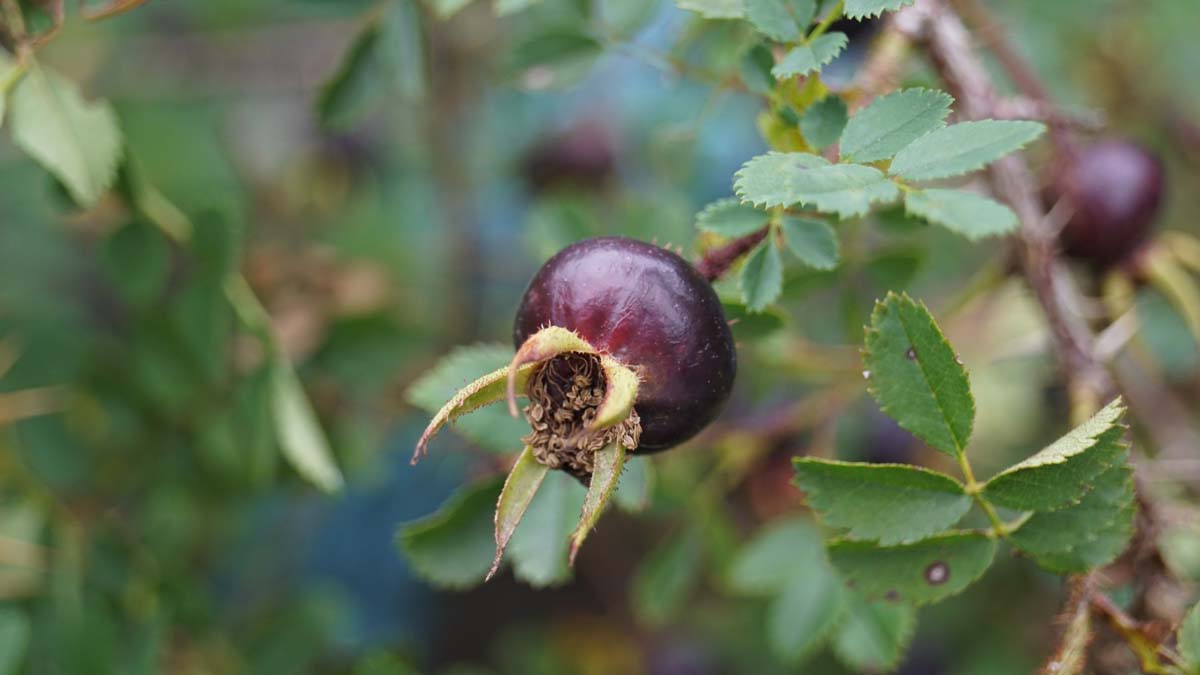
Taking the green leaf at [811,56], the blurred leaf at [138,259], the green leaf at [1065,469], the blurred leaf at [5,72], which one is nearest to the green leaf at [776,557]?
the green leaf at [1065,469]

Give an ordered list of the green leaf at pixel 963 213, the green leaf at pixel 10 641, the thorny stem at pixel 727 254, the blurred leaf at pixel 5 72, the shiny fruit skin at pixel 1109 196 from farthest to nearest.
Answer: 1. the shiny fruit skin at pixel 1109 196
2. the green leaf at pixel 10 641
3. the blurred leaf at pixel 5 72
4. the thorny stem at pixel 727 254
5. the green leaf at pixel 963 213

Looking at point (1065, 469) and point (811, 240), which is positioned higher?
point (811, 240)

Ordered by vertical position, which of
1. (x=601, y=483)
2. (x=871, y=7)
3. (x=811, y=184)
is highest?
(x=871, y=7)

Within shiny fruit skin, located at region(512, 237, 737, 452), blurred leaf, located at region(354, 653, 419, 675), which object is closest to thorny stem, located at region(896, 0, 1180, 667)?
shiny fruit skin, located at region(512, 237, 737, 452)

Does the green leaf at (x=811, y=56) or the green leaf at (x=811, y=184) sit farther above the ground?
the green leaf at (x=811, y=56)

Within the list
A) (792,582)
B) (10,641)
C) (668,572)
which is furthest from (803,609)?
(10,641)

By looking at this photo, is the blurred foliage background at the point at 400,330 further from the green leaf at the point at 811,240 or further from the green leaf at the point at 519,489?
the green leaf at the point at 519,489

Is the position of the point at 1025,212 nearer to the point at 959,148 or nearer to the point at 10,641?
the point at 959,148
